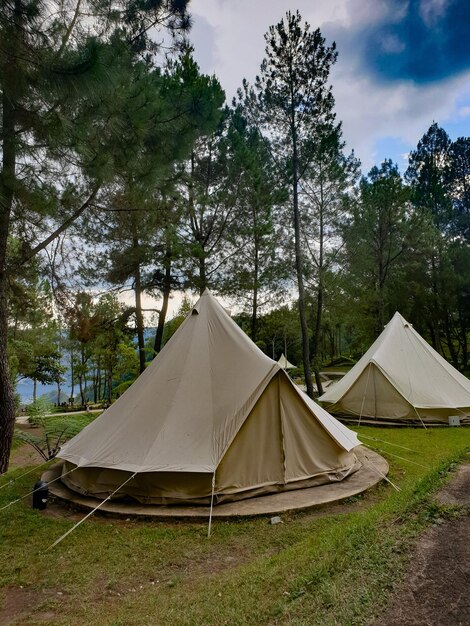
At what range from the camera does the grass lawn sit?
2.71 m

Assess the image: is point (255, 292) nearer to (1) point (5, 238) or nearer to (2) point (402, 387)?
(2) point (402, 387)

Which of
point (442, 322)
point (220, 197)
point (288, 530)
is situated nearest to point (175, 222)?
point (220, 197)

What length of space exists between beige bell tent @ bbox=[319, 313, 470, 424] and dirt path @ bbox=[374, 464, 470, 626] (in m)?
8.71

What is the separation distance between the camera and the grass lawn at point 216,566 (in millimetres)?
2713

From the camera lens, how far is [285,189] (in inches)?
652

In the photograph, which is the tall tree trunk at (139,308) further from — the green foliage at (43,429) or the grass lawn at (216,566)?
the grass lawn at (216,566)

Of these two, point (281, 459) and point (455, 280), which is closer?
point (281, 459)

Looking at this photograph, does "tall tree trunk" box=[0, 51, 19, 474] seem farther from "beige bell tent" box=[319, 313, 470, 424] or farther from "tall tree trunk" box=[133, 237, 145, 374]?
"beige bell tent" box=[319, 313, 470, 424]

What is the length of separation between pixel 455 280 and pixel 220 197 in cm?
1505

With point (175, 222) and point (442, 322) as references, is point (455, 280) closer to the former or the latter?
point (442, 322)

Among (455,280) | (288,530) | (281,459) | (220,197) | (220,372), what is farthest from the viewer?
(455,280)

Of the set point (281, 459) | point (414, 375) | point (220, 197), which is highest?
point (220, 197)

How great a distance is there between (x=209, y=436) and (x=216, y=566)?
6.38 feet

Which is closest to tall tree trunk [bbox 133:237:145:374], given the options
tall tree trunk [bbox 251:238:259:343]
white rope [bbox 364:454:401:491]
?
tall tree trunk [bbox 251:238:259:343]
